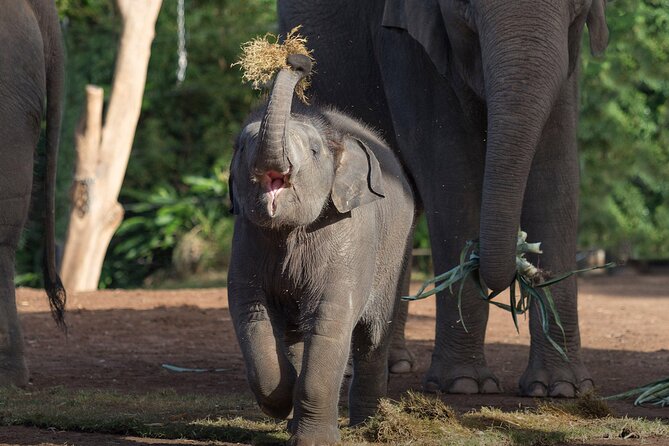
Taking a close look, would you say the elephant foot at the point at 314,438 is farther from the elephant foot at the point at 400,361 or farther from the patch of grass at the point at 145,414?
the elephant foot at the point at 400,361

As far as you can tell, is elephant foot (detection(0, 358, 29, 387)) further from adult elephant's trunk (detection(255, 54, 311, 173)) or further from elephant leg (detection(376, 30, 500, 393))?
adult elephant's trunk (detection(255, 54, 311, 173))

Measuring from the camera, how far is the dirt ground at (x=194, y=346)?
7.42 meters

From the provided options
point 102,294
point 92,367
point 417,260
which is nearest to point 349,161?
point 92,367

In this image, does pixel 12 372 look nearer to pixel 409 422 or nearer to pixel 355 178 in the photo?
pixel 409 422

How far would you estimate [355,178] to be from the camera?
5.20m

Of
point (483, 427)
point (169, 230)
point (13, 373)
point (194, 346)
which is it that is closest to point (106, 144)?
point (169, 230)

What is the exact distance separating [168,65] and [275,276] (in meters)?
17.9

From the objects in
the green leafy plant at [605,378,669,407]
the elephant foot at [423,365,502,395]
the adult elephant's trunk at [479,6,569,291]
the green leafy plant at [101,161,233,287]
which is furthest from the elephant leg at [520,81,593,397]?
the green leafy plant at [101,161,233,287]

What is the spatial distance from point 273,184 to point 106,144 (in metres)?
10.7

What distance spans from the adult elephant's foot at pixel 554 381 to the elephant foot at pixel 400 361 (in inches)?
52.1

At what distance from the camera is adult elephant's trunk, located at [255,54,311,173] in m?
4.50

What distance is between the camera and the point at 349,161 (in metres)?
5.23

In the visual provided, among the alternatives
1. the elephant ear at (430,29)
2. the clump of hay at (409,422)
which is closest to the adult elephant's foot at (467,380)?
the clump of hay at (409,422)

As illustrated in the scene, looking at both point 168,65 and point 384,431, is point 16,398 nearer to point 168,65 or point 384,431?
point 384,431
